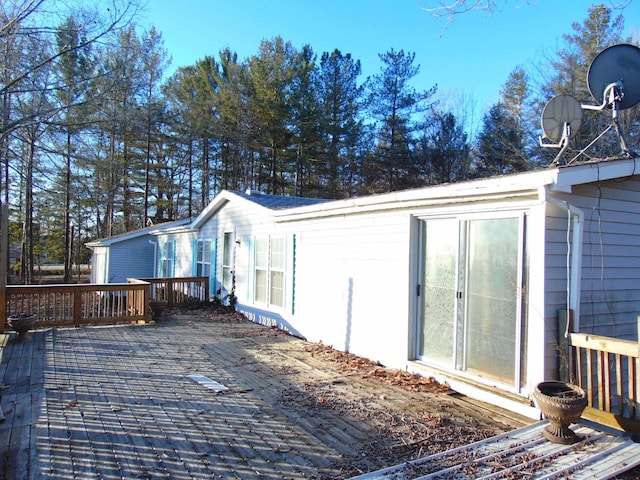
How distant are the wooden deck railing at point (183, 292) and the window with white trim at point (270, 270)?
9.20ft

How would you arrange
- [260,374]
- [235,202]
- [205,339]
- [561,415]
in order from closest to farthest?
1. [561,415]
2. [260,374]
3. [205,339]
4. [235,202]

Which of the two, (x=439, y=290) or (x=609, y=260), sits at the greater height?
(x=609, y=260)

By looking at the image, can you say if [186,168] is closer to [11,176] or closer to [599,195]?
[11,176]

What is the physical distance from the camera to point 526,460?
117 inches

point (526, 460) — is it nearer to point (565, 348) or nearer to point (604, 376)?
point (604, 376)

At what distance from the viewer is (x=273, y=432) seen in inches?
141

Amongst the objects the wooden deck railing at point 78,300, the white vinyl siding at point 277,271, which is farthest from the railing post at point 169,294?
the white vinyl siding at point 277,271

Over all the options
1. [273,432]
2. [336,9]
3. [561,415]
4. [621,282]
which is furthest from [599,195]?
[336,9]

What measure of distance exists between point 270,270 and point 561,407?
6.69 m

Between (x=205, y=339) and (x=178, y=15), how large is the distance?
24.7ft

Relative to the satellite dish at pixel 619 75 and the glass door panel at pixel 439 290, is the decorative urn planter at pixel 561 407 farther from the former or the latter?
the satellite dish at pixel 619 75

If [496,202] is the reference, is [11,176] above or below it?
above

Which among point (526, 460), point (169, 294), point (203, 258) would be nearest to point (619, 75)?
point (526, 460)

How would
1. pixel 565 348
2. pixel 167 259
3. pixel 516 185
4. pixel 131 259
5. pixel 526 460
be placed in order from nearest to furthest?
pixel 526 460, pixel 565 348, pixel 516 185, pixel 167 259, pixel 131 259
